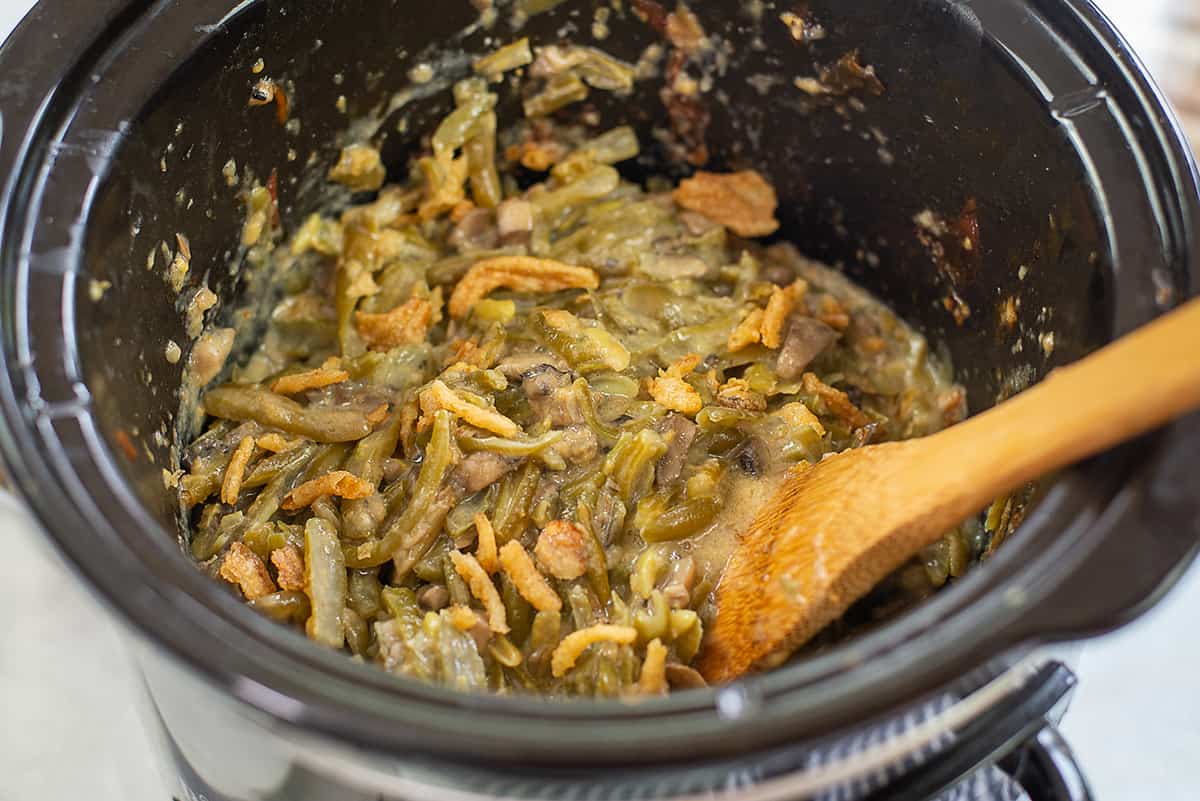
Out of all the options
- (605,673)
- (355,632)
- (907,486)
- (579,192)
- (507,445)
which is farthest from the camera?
(579,192)

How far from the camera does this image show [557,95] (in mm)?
2090

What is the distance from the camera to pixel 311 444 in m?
1.76

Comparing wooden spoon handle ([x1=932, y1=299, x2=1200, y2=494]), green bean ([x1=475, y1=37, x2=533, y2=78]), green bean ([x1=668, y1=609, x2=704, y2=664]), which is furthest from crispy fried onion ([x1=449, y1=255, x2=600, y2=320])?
wooden spoon handle ([x1=932, y1=299, x2=1200, y2=494])

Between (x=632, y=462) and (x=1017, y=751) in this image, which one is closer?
(x=1017, y=751)

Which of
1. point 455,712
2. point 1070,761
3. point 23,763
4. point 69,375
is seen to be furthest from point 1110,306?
point 23,763

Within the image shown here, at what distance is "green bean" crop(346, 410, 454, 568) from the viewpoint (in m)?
1.61

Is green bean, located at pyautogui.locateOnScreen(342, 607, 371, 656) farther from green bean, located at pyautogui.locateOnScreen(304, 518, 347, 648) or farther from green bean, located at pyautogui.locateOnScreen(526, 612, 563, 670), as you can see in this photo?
green bean, located at pyautogui.locateOnScreen(526, 612, 563, 670)

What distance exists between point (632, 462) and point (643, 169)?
0.76 m

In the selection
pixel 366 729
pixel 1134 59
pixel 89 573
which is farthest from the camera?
pixel 1134 59

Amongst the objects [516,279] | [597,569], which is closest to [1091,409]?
[597,569]

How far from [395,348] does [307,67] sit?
0.46 meters

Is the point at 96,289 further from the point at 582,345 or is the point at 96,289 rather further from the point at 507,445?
the point at 582,345

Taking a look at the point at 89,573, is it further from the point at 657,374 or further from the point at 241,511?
the point at 657,374

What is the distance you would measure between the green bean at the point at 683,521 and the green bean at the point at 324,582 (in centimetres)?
43
